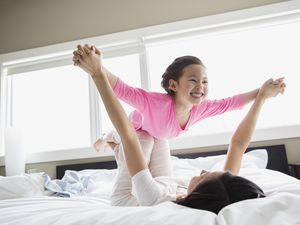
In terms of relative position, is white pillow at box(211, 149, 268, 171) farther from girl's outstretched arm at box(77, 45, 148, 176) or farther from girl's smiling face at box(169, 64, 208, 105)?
girl's outstretched arm at box(77, 45, 148, 176)

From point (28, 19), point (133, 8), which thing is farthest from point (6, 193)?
point (28, 19)

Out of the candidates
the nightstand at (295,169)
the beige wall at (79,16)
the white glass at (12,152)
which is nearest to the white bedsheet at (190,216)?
the nightstand at (295,169)

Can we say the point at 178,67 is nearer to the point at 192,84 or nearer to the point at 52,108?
the point at 192,84

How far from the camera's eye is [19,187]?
1396 millimetres

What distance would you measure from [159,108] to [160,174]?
35 centimetres

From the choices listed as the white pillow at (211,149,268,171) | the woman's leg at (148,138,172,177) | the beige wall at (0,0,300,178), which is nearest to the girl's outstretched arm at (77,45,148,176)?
the woman's leg at (148,138,172,177)

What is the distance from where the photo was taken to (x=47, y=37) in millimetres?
2689

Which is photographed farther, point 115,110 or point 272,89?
point 272,89

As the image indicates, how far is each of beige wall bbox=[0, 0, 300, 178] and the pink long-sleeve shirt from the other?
716mm

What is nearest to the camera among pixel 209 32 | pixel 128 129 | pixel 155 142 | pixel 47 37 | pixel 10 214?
pixel 10 214

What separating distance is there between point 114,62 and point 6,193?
155cm

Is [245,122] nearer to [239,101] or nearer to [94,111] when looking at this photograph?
[239,101]

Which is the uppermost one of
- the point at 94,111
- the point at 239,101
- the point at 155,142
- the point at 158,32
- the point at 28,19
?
the point at 28,19

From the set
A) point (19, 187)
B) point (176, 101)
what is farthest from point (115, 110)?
point (19, 187)
